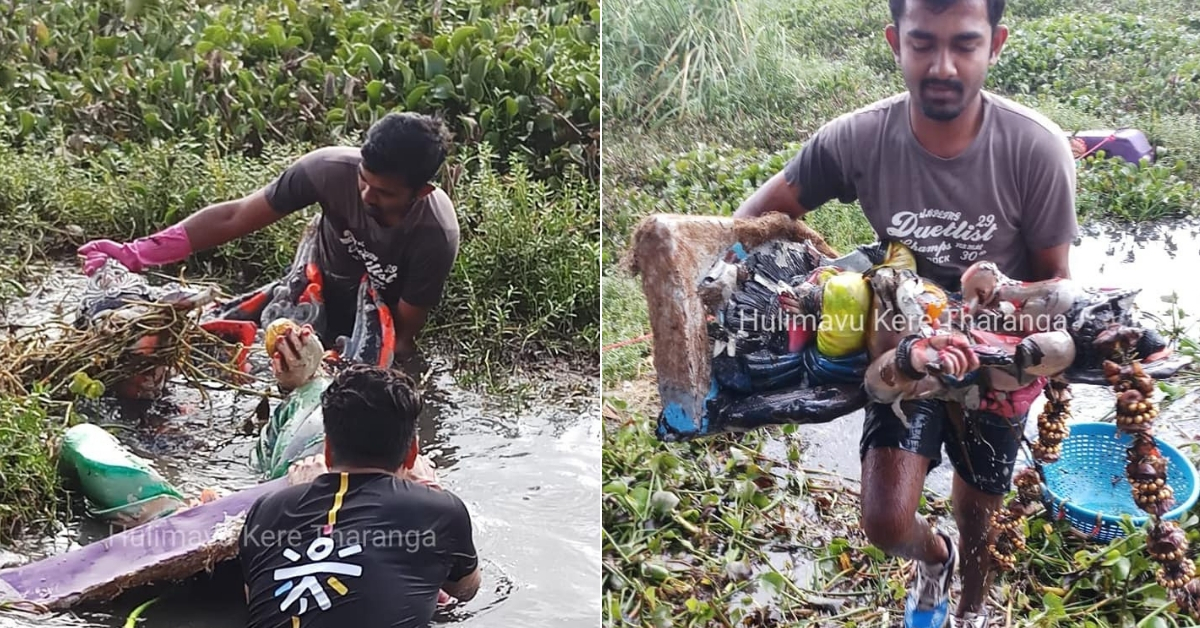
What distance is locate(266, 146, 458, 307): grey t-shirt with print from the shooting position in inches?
105

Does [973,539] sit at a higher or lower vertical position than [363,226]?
lower

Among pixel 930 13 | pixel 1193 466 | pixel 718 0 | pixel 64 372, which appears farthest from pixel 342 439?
pixel 1193 466

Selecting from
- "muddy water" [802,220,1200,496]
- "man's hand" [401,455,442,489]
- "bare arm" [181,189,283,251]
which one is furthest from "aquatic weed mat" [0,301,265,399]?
"muddy water" [802,220,1200,496]

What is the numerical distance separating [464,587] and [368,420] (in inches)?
15.4

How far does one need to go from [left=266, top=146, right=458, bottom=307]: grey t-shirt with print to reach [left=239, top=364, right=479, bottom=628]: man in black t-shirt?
26 centimetres

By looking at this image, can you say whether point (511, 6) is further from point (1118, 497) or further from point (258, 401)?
point (1118, 497)

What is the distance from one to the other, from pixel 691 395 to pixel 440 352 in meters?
0.54

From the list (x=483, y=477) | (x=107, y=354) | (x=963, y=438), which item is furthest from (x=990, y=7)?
(x=107, y=354)

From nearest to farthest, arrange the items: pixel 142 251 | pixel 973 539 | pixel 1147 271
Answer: pixel 1147 271 < pixel 973 539 < pixel 142 251

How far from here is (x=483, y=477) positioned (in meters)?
2.68

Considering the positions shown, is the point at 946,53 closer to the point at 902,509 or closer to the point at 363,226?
the point at 902,509

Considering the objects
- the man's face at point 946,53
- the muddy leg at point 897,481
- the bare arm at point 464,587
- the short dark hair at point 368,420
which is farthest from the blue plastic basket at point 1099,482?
the short dark hair at point 368,420

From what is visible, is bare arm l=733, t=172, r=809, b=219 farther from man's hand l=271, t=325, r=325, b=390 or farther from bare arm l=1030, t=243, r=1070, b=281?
man's hand l=271, t=325, r=325, b=390

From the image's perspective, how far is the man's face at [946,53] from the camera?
2.37m
